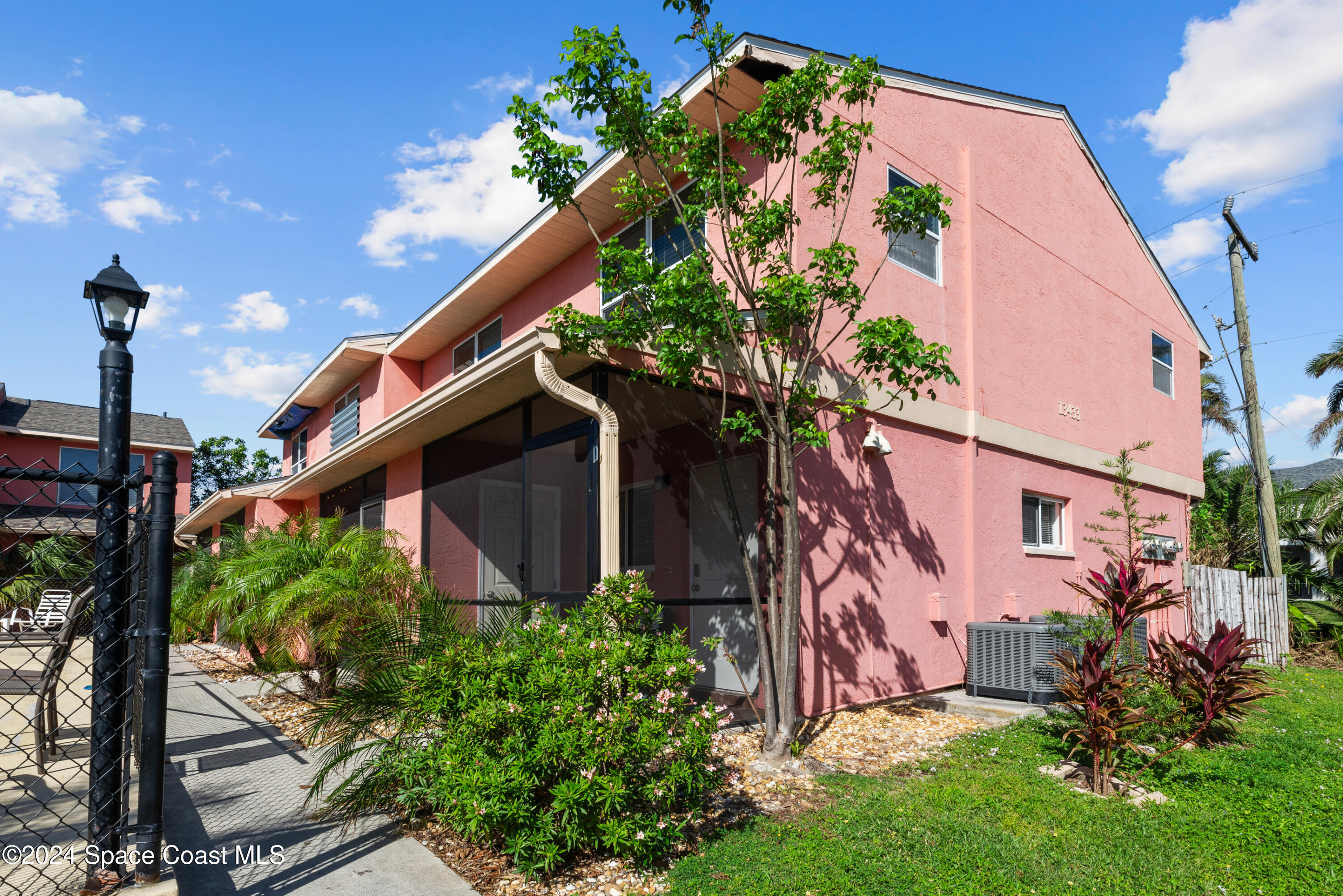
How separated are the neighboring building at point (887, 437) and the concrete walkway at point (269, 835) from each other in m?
2.30

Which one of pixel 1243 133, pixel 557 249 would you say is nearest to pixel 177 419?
pixel 557 249

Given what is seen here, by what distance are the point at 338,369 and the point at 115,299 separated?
11.7 meters

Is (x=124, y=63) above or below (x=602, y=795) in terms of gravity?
above

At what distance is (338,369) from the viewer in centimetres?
1494

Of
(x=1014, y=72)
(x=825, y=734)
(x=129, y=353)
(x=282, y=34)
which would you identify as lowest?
(x=825, y=734)

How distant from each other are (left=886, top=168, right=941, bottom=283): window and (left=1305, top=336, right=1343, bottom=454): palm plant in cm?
2149

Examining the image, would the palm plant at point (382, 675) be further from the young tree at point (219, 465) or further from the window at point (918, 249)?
the young tree at point (219, 465)

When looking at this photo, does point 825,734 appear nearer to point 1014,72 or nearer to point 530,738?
point 530,738

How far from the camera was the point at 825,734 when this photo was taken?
264 inches

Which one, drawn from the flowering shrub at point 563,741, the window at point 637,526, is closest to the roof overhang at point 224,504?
the window at point 637,526

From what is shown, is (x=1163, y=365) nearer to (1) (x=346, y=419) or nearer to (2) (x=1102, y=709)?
(2) (x=1102, y=709)

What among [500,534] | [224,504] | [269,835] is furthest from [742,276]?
[224,504]

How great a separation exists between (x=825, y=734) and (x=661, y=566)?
3456mm

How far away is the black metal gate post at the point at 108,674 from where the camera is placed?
319 cm
